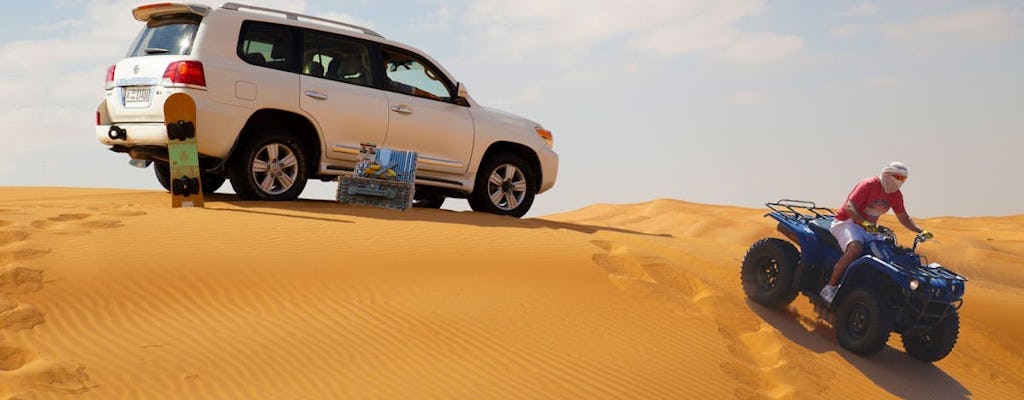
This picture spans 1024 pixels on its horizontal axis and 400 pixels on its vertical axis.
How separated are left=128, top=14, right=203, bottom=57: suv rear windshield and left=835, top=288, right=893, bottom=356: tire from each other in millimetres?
6914

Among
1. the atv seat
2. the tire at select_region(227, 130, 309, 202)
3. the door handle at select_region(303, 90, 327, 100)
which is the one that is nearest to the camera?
the atv seat

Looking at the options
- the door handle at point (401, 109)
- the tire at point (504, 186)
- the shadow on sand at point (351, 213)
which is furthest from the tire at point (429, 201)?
the door handle at point (401, 109)

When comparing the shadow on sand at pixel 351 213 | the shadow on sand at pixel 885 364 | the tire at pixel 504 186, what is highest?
the tire at pixel 504 186

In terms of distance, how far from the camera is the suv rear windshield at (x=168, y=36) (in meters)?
11.0

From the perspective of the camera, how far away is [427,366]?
6.98m

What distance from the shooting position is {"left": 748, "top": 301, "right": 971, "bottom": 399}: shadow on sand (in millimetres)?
8492

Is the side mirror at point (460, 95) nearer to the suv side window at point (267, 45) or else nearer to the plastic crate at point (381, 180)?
the plastic crate at point (381, 180)

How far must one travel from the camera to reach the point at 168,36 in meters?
11.2

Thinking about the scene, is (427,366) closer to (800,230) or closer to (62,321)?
(62,321)

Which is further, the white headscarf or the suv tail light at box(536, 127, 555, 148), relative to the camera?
the suv tail light at box(536, 127, 555, 148)

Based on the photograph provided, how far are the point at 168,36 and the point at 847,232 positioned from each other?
7151mm

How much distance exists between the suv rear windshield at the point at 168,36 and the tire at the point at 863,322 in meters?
6.91

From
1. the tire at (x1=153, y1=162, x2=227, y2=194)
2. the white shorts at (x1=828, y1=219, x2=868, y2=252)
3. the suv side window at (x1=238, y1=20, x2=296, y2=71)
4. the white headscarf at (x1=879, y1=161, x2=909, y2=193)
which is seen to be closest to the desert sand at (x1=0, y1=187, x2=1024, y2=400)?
the white shorts at (x1=828, y1=219, x2=868, y2=252)

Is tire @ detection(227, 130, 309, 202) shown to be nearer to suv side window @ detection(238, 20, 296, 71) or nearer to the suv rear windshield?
suv side window @ detection(238, 20, 296, 71)
